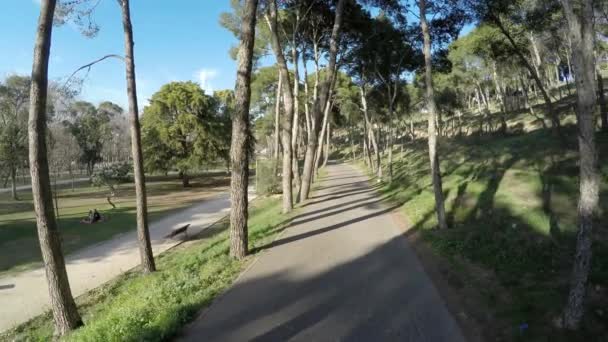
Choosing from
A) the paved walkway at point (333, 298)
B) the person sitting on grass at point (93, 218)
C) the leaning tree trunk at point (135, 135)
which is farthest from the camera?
the person sitting on grass at point (93, 218)

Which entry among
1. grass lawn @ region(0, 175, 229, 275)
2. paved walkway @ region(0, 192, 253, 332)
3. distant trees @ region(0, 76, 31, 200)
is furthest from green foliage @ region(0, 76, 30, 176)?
paved walkway @ region(0, 192, 253, 332)

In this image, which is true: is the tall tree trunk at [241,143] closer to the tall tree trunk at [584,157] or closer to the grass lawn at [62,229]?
the tall tree trunk at [584,157]

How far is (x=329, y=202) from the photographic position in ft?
47.6

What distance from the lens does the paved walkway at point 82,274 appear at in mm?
7168

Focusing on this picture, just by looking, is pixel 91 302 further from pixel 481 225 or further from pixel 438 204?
pixel 481 225

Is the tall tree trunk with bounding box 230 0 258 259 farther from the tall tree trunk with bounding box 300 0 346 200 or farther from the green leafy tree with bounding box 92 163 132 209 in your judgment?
the green leafy tree with bounding box 92 163 132 209

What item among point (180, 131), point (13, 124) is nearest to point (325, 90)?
point (13, 124)

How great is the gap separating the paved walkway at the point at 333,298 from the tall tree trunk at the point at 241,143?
0.71 metres

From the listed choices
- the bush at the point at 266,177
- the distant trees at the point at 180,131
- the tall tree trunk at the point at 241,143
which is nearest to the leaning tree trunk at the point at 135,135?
the tall tree trunk at the point at 241,143

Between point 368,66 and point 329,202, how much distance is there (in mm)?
10565

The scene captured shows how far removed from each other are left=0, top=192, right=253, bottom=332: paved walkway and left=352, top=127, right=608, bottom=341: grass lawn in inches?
309

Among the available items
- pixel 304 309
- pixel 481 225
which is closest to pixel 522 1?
pixel 481 225

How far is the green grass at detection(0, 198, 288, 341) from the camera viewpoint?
13.9 ft

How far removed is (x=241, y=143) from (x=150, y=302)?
346 centimetres
